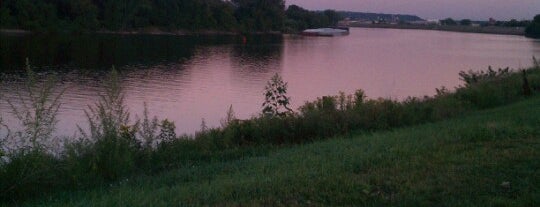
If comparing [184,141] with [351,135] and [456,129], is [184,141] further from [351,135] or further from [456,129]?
[456,129]

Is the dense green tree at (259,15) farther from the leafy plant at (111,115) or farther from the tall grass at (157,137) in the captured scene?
the leafy plant at (111,115)

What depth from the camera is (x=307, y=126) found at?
14664 millimetres

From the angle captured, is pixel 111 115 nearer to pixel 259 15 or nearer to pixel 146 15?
pixel 146 15

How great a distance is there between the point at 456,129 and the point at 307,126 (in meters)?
4.08

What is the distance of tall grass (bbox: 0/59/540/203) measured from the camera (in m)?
9.35

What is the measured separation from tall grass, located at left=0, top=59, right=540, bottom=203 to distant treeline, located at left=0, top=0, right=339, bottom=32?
75618mm

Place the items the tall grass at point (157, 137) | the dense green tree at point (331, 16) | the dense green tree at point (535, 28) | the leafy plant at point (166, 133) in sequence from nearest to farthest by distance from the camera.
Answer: the tall grass at point (157, 137)
the leafy plant at point (166, 133)
the dense green tree at point (535, 28)
the dense green tree at point (331, 16)

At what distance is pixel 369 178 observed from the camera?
7.73 meters

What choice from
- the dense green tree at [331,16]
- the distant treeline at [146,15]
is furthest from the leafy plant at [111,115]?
the dense green tree at [331,16]

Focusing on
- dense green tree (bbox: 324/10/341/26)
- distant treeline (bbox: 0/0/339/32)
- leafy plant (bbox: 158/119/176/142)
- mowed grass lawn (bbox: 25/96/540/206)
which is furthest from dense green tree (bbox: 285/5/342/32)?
mowed grass lawn (bbox: 25/96/540/206)

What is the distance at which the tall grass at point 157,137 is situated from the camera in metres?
9.35

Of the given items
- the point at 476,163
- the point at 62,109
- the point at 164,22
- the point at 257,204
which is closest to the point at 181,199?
the point at 257,204

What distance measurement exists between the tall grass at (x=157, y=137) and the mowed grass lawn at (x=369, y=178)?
0.69 meters

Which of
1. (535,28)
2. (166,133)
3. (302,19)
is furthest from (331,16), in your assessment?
(166,133)
